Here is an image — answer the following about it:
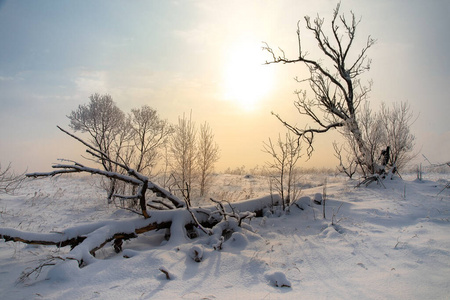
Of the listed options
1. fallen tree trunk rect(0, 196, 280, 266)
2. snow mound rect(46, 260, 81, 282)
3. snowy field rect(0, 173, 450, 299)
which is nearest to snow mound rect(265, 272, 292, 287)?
snowy field rect(0, 173, 450, 299)

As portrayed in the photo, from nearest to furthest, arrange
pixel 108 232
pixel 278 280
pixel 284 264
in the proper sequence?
pixel 278 280, pixel 284 264, pixel 108 232

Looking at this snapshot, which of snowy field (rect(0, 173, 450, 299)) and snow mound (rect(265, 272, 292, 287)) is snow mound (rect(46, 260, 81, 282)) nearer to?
snowy field (rect(0, 173, 450, 299))

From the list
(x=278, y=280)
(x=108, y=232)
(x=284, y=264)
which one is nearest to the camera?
(x=278, y=280)

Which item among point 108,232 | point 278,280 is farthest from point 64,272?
point 278,280

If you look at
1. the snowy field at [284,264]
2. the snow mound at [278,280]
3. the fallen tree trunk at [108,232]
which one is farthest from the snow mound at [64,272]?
the snow mound at [278,280]

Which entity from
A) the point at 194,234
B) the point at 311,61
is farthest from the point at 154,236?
the point at 311,61

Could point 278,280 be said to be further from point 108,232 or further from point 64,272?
point 108,232

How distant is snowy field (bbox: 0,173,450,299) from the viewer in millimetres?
2650

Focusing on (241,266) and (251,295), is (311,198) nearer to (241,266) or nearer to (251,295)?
(241,266)

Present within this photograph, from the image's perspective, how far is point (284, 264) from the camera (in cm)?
346

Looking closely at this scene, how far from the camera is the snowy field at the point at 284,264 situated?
265 cm

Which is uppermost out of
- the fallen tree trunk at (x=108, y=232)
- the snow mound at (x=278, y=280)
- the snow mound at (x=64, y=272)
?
the fallen tree trunk at (x=108, y=232)

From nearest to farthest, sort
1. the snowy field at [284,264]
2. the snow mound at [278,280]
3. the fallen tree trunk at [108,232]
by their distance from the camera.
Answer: the snowy field at [284,264], the snow mound at [278,280], the fallen tree trunk at [108,232]

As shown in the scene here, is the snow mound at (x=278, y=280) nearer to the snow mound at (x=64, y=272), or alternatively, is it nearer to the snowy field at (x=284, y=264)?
the snowy field at (x=284, y=264)
